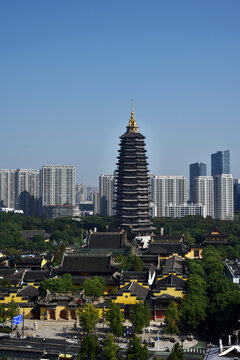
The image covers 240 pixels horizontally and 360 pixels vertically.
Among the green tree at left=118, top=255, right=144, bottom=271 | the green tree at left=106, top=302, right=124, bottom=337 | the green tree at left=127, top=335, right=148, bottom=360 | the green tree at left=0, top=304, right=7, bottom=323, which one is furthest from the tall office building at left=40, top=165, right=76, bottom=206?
the green tree at left=127, top=335, right=148, bottom=360

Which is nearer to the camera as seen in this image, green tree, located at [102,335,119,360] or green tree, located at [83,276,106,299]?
green tree, located at [102,335,119,360]

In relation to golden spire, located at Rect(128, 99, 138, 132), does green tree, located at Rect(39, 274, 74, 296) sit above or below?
below

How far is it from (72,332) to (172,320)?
696 centimetres

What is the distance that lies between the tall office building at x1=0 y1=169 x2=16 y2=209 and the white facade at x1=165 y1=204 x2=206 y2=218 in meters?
49.9

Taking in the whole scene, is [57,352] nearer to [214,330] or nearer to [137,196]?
[214,330]

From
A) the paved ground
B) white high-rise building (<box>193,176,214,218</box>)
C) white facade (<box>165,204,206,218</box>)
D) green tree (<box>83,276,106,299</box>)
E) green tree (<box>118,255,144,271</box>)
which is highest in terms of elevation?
white high-rise building (<box>193,176,214,218</box>)

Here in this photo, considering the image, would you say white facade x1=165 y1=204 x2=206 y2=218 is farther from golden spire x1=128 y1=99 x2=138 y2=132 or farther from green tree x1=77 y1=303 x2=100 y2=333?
green tree x1=77 y1=303 x2=100 y2=333

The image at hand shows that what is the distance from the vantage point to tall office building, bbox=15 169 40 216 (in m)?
166

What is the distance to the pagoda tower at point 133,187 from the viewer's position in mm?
84562

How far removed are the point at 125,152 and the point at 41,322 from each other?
46.0 meters

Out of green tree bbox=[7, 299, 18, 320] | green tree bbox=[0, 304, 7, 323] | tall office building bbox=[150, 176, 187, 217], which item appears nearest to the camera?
green tree bbox=[7, 299, 18, 320]

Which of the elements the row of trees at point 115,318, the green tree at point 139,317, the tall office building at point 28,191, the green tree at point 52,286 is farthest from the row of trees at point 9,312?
the tall office building at point 28,191

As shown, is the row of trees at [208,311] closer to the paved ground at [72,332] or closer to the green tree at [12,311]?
the paved ground at [72,332]

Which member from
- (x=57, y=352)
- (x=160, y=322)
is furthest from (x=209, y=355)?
(x=160, y=322)
